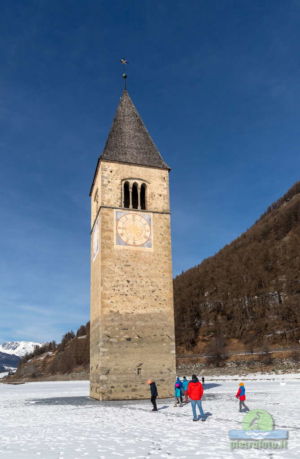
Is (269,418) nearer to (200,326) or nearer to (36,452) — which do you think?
(36,452)

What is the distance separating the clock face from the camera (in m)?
24.7

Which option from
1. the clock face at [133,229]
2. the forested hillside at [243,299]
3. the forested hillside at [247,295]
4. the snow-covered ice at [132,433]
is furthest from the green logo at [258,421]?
the forested hillside at [247,295]

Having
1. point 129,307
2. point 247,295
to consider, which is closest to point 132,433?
point 129,307

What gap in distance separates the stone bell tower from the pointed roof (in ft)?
0.23

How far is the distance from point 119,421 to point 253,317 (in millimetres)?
67946

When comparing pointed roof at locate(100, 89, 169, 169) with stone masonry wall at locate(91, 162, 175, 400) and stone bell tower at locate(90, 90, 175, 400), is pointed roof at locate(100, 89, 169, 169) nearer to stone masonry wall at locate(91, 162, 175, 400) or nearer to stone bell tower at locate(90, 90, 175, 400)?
stone bell tower at locate(90, 90, 175, 400)

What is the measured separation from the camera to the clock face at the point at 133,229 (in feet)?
81.1

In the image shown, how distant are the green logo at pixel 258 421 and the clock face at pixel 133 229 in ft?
41.6

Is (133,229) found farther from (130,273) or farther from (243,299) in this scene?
(243,299)

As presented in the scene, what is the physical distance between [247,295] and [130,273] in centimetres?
6565

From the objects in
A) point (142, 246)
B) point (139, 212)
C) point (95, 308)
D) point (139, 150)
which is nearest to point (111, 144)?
point (139, 150)

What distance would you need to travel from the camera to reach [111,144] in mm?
27297

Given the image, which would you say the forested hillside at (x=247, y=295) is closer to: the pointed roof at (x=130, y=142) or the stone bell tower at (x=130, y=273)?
the stone bell tower at (x=130, y=273)

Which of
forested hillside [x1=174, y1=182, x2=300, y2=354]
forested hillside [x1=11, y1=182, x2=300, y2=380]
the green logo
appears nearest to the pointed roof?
the green logo
